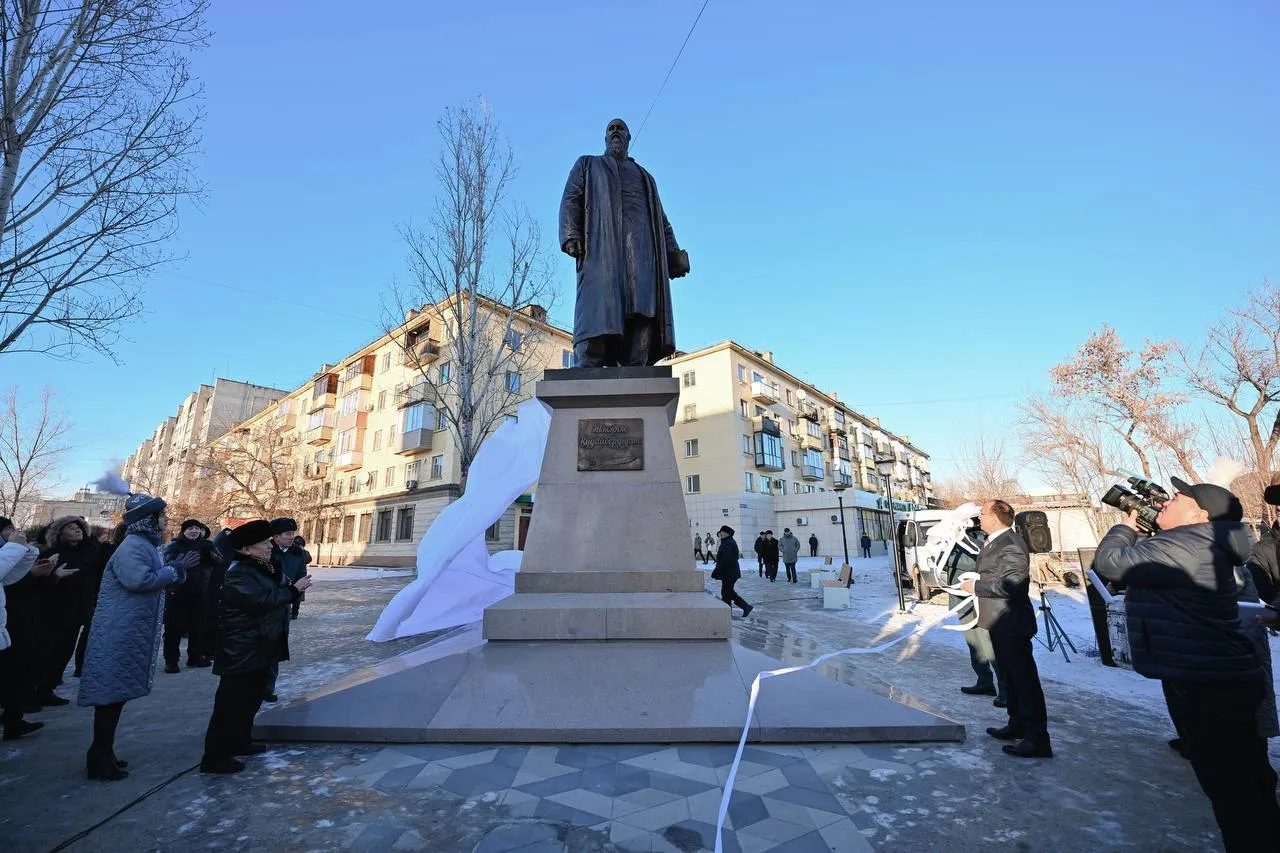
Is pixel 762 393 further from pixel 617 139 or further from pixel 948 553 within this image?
pixel 617 139

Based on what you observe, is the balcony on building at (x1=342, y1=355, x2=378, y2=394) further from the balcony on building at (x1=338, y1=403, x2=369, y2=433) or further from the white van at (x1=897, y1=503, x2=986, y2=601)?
the white van at (x1=897, y1=503, x2=986, y2=601)

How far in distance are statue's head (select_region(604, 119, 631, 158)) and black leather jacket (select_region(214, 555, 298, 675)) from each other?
5540mm

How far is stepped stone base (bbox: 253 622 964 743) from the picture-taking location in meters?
3.32

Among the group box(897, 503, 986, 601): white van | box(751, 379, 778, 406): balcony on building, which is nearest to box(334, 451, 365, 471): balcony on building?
box(751, 379, 778, 406): balcony on building

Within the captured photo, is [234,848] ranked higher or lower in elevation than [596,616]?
lower

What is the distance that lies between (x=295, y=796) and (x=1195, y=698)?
4354 mm

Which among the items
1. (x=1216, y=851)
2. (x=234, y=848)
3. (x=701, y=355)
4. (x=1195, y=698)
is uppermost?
(x=701, y=355)

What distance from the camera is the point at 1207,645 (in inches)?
95.6

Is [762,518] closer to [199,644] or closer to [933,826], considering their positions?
[199,644]

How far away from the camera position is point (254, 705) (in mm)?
3432

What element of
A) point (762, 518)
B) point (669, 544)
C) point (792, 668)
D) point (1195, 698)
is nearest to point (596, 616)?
point (669, 544)

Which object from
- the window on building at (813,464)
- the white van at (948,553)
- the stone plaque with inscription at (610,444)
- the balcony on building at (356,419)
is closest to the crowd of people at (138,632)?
the stone plaque with inscription at (610,444)

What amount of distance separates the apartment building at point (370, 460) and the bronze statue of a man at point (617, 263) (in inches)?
838

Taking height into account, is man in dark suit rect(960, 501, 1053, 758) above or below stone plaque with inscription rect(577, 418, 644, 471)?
below
